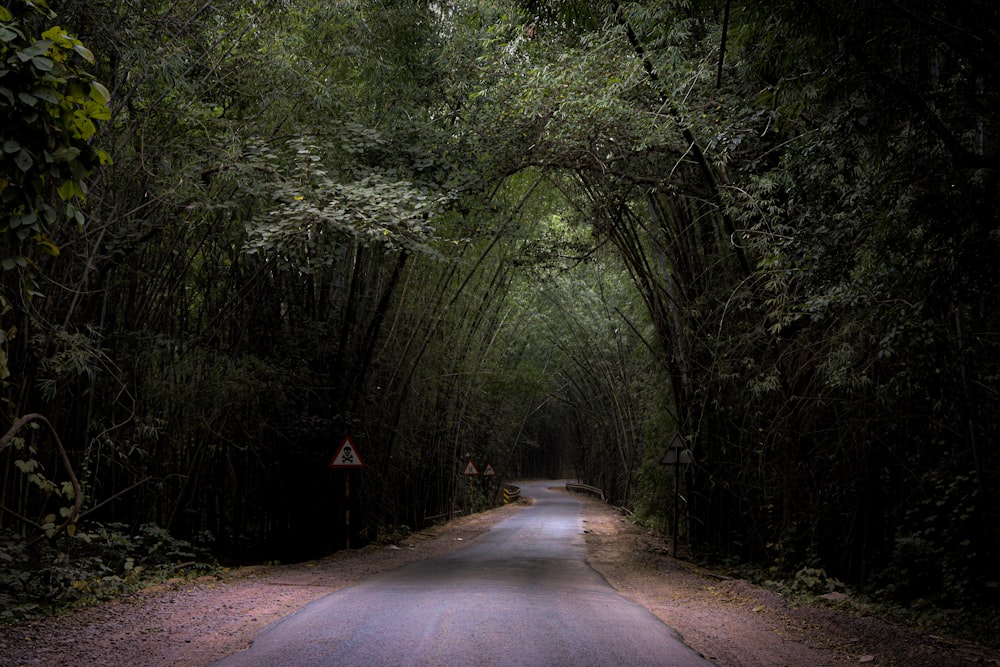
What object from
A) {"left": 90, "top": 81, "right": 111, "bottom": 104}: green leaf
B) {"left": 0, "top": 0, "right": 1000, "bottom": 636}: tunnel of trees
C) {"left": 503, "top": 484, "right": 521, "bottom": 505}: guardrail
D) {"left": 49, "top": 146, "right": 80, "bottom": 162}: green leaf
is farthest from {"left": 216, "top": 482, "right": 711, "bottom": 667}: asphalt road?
{"left": 503, "top": 484, "right": 521, "bottom": 505}: guardrail

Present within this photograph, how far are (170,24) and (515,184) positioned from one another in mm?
7018

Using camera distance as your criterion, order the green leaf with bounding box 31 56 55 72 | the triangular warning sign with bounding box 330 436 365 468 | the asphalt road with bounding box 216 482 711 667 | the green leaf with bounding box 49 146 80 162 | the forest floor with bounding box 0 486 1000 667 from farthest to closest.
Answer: the triangular warning sign with bounding box 330 436 365 468 → the forest floor with bounding box 0 486 1000 667 → the asphalt road with bounding box 216 482 711 667 → the green leaf with bounding box 49 146 80 162 → the green leaf with bounding box 31 56 55 72

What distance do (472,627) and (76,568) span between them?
3447mm

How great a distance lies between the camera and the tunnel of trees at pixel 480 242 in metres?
4.55

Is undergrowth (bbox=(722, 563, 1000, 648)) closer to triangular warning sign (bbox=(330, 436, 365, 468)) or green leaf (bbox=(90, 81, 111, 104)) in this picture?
triangular warning sign (bbox=(330, 436, 365, 468))

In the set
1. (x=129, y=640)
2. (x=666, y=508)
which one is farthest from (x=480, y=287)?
(x=129, y=640)

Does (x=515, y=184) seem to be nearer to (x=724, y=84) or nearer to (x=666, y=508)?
(x=724, y=84)

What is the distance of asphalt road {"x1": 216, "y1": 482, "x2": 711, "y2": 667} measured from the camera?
448 cm

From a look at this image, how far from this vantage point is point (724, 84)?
7820 mm

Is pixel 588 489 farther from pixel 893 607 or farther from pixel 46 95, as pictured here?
pixel 46 95

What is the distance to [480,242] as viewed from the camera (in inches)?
495

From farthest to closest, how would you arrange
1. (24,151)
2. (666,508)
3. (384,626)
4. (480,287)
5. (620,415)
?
(620,415) < (480,287) < (666,508) < (384,626) < (24,151)

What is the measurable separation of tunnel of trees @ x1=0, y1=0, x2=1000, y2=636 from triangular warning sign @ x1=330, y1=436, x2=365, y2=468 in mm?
513

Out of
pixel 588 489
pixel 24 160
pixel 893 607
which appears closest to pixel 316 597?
pixel 893 607
